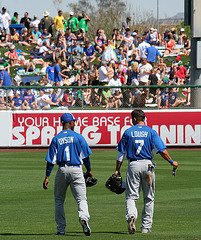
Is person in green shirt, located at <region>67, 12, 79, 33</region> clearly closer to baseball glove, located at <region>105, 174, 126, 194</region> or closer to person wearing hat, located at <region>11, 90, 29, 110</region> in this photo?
person wearing hat, located at <region>11, 90, 29, 110</region>

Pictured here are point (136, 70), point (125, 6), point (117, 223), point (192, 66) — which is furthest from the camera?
point (125, 6)

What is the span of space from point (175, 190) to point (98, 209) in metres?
2.66

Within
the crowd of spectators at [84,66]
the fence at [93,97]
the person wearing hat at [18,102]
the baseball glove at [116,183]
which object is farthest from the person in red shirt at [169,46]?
the baseball glove at [116,183]

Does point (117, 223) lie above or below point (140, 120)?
below

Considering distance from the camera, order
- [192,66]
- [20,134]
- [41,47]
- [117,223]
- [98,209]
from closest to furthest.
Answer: [117,223]
[98,209]
[20,134]
[192,66]
[41,47]

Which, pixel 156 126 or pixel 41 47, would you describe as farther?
pixel 41 47

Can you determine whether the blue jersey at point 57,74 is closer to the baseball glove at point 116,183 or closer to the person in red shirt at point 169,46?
the person in red shirt at point 169,46

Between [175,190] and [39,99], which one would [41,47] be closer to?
[39,99]

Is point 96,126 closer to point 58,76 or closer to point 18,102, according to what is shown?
point 18,102

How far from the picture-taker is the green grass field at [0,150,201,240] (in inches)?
340

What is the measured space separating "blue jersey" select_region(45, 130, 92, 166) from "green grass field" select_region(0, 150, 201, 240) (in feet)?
3.52

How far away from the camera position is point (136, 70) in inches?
967

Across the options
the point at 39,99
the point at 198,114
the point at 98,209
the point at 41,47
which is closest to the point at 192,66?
the point at 198,114

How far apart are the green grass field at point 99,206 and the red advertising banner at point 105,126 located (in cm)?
315
